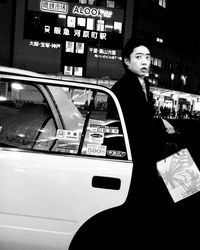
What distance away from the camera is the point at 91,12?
38.6m

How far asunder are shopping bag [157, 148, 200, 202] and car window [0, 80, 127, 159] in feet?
1.08

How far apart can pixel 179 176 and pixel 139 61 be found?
107 cm

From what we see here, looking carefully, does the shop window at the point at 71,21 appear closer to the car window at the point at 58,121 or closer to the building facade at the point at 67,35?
the building facade at the point at 67,35

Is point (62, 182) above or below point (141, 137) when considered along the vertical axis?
below

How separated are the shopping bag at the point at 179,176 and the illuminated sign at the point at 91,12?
37181 millimetres

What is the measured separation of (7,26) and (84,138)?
119 feet

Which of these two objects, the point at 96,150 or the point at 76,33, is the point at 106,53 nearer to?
the point at 76,33

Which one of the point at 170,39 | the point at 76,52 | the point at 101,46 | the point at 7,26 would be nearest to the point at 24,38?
the point at 7,26

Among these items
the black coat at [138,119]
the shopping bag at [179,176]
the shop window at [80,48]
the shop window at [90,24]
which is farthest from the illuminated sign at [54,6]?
the shopping bag at [179,176]

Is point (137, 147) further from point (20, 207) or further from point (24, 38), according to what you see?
point (24, 38)

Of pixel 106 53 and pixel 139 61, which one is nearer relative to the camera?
pixel 139 61

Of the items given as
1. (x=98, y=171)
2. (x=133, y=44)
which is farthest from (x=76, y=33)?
(x=98, y=171)

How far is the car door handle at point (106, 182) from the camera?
2711 mm

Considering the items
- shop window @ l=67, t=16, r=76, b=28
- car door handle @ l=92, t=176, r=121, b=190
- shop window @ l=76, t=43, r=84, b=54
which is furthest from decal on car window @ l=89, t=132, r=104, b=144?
shop window @ l=67, t=16, r=76, b=28
